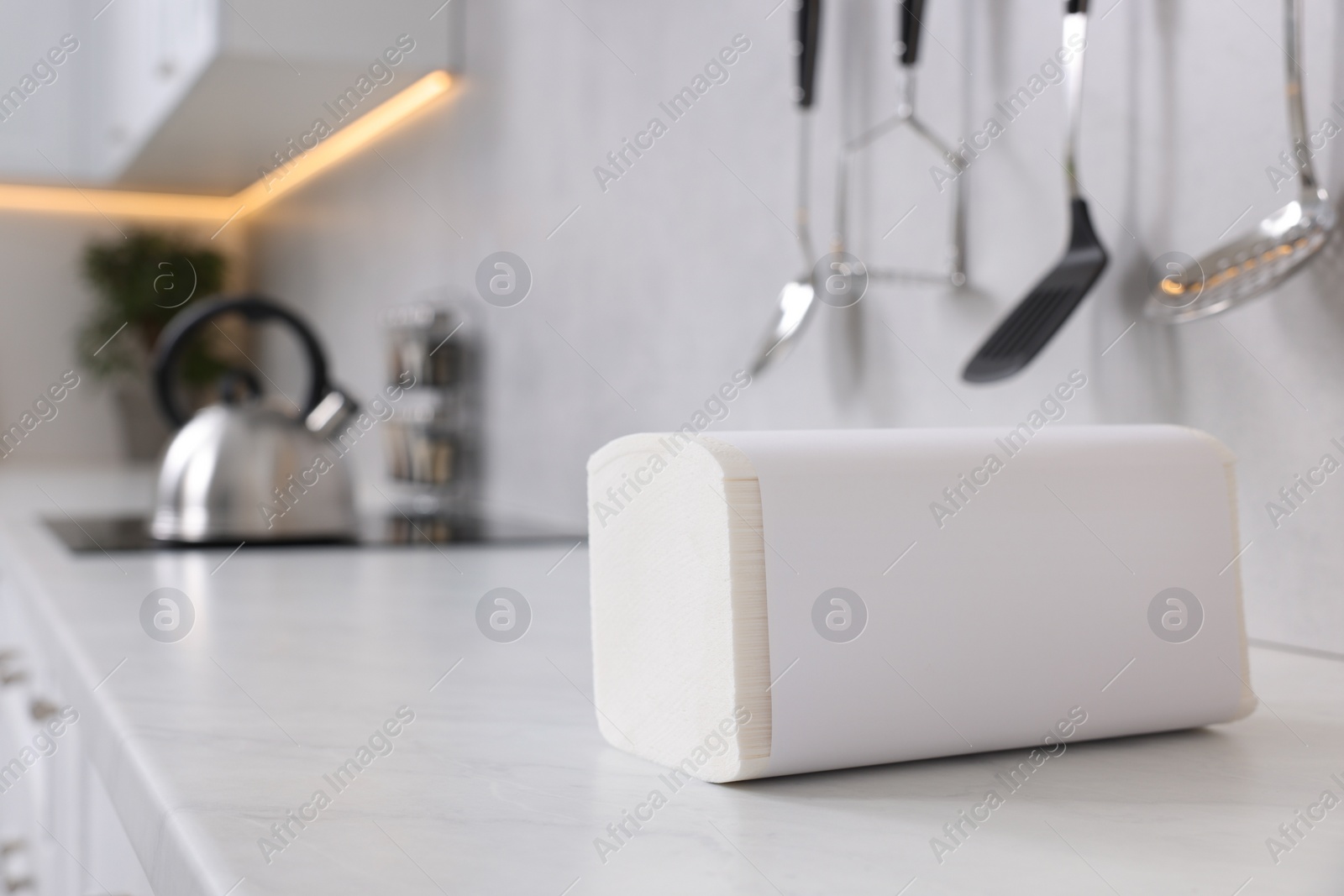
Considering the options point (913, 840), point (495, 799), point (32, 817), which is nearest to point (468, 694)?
point (495, 799)

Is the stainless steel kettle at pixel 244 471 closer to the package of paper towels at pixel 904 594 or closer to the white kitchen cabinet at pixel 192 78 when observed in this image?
the white kitchen cabinet at pixel 192 78

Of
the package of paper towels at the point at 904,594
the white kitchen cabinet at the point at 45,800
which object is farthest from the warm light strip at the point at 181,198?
the package of paper towels at the point at 904,594

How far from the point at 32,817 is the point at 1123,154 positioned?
95 cm

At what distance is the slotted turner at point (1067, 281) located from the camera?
83 centimetres

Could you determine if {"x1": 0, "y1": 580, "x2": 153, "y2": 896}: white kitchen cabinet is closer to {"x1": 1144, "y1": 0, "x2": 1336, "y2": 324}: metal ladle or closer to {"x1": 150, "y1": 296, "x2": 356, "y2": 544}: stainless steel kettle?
{"x1": 150, "y1": 296, "x2": 356, "y2": 544}: stainless steel kettle

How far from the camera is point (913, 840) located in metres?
0.43

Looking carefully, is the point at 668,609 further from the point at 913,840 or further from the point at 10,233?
the point at 10,233

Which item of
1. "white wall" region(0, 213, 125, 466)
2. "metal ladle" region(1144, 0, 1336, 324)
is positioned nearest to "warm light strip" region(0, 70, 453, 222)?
"white wall" region(0, 213, 125, 466)

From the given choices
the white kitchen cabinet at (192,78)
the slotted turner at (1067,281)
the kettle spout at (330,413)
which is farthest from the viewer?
the white kitchen cabinet at (192,78)

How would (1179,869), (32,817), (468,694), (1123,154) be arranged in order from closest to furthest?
(1179,869), (468,694), (1123,154), (32,817)

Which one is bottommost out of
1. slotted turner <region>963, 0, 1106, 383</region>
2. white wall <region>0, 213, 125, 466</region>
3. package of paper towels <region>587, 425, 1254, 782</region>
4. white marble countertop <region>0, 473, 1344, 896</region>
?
white wall <region>0, 213, 125, 466</region>

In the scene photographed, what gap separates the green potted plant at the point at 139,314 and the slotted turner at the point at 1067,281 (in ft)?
9.52

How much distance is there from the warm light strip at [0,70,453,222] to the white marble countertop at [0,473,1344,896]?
79.6 inches

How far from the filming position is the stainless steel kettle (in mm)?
1418
